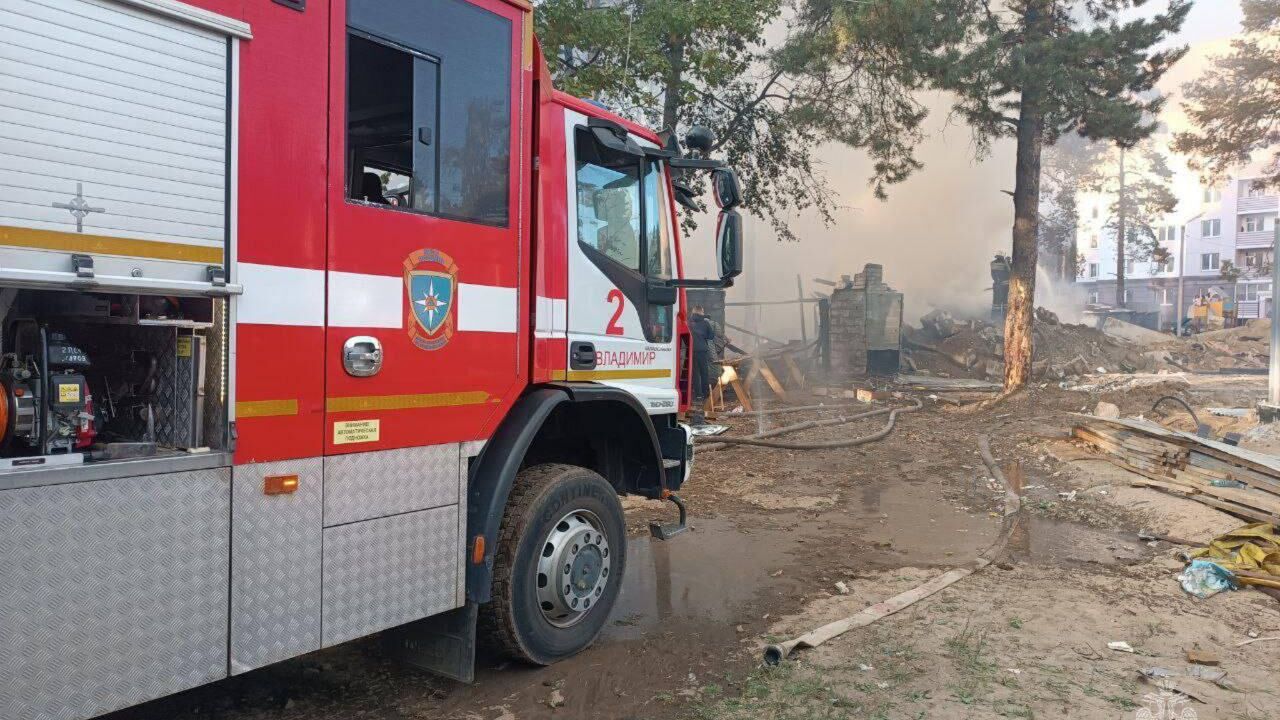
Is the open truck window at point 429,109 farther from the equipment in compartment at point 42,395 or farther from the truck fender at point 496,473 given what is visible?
the equipment in compartment at point 42,395

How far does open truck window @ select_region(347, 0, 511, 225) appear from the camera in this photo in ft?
10.9

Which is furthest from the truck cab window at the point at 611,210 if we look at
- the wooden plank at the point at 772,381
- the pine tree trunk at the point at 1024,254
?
the pine tree trunk at the point at 1024,254

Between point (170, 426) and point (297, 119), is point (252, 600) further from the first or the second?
point (297, 119)

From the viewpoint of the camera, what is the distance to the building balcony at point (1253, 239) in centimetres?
6109

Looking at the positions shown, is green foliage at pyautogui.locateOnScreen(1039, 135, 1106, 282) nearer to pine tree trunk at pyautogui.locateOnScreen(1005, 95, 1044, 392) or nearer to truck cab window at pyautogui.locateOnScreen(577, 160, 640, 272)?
pine tree trunk at pyautogui.locateOnScreen(1005, 95, 1044, 392)

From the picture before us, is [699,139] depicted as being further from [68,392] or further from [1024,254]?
[1024,254]

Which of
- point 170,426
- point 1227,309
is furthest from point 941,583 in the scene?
point 1227,309

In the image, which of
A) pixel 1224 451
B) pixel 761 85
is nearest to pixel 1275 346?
pixel 1224 451

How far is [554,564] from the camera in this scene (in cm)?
417

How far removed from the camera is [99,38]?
2.51 m

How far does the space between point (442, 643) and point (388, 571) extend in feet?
2.09

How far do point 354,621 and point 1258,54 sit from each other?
24.6m

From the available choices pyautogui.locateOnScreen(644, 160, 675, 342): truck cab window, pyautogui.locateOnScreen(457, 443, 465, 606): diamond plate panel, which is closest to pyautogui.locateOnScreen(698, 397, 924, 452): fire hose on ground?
pyautogui.locateOnScreen(644, 160, 675, 342): truck cab window

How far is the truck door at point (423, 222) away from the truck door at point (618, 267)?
47 centimetres
